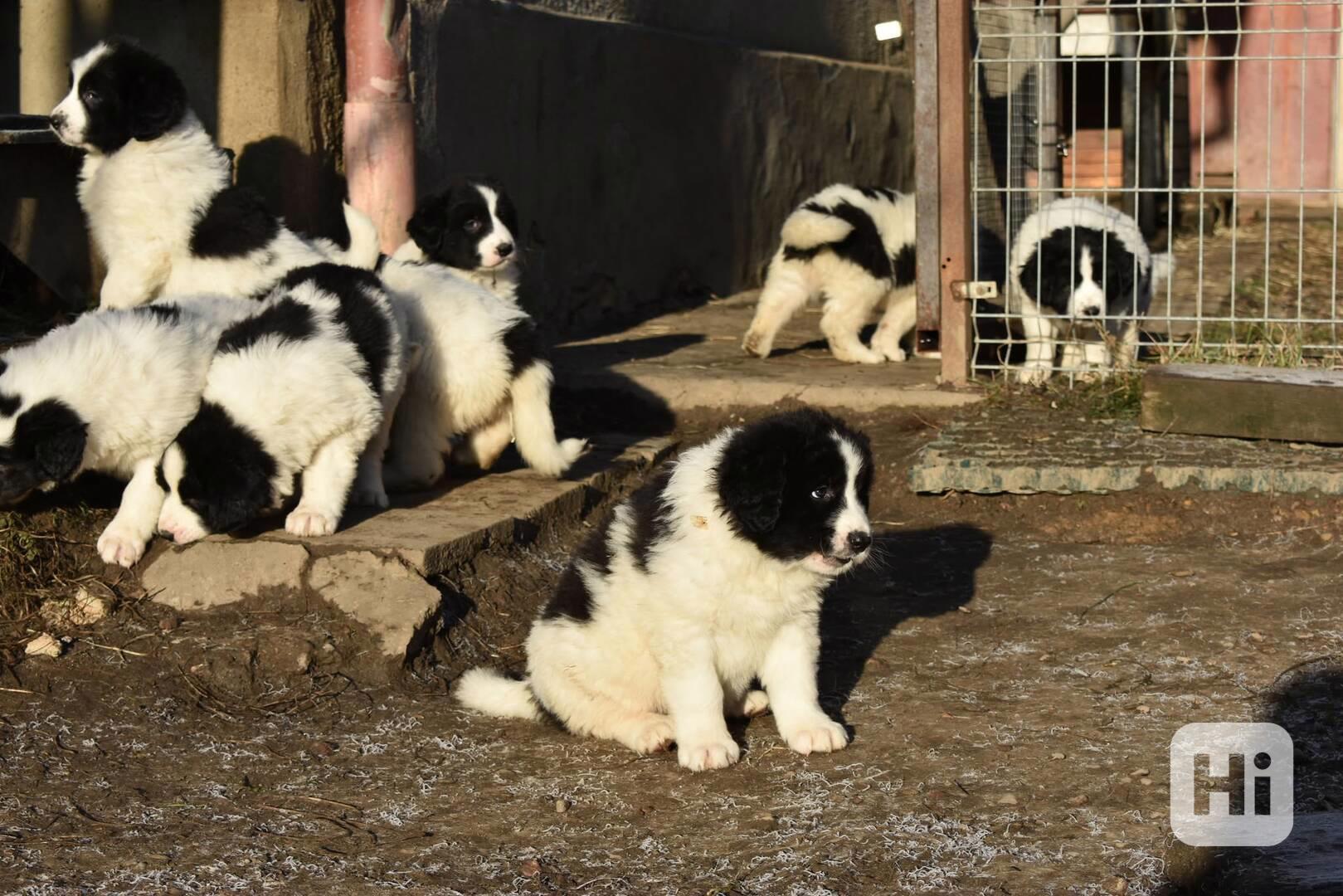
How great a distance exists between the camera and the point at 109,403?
4.52 metres

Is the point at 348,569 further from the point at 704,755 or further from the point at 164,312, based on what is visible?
the point at 704,755

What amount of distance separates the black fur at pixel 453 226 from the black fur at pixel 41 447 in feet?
7.34

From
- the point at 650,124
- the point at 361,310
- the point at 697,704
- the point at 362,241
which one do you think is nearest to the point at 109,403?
the point at 361,310

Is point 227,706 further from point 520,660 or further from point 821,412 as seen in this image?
point 821,412

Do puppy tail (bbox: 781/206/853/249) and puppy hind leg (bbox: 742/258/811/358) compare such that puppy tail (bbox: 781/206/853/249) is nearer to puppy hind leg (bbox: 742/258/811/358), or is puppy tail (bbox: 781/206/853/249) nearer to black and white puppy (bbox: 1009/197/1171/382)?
puppy hind leg (bbox: 742/258/811/358)

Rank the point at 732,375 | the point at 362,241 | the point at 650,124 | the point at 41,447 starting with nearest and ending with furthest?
1. the point at 41,447
2. the point at 362,241
3. the point at 732,375
4. the point at 650,124

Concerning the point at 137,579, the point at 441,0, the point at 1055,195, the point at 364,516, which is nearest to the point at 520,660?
the point at 364,516

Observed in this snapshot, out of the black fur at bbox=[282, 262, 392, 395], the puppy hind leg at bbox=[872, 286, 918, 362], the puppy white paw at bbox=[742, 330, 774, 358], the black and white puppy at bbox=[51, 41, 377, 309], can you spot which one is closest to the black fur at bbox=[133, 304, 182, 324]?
the black fur at bbox=[282, 262, 392, 395]

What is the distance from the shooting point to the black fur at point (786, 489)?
3.63m

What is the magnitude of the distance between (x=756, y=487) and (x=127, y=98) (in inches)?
125

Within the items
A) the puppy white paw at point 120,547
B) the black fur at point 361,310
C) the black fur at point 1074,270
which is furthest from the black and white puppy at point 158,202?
the black fur at point 1074,270

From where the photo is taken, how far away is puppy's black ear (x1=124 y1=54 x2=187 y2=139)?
5621 millimetres

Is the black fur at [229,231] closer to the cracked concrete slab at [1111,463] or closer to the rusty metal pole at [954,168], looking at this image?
the cracked concrete slab at [1111,463]

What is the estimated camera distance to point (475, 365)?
5445 mm
